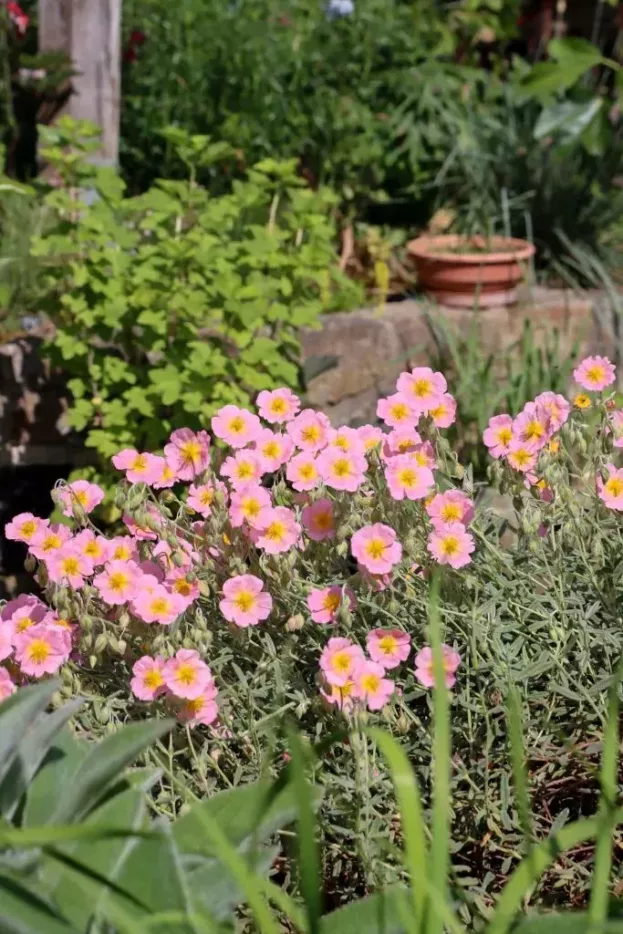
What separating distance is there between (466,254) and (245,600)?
278cm

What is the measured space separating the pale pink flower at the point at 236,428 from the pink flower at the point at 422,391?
243 millimetres

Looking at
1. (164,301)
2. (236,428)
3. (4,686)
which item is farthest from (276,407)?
(164,301)

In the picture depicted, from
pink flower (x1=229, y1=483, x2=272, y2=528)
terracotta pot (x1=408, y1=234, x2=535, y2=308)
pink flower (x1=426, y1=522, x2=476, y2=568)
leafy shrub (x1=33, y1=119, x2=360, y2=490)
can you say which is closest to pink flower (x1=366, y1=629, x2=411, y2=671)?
pink flower (x1=426, y1=522, x2=476, y2=568)

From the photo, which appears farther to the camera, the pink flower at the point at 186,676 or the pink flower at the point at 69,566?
the pink flower at the point at 69,566

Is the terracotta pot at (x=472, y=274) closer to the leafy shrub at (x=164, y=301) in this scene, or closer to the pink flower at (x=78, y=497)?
the leafy shrub at (x=164, y=301)

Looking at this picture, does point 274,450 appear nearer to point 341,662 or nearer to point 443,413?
point 443,413

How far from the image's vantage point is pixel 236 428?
1.73 m

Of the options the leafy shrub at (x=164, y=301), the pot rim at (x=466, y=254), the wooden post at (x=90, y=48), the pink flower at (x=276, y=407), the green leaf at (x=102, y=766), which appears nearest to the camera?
the green leaf at (x=102, y=766)

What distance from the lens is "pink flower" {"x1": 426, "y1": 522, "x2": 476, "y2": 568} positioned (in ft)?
4.83

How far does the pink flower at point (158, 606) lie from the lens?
57.9 inches

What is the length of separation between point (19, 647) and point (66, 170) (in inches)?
78.0

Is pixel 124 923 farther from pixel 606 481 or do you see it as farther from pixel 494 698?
pixel 606 481

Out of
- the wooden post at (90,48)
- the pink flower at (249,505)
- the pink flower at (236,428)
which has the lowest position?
the pink flower at (249,505)

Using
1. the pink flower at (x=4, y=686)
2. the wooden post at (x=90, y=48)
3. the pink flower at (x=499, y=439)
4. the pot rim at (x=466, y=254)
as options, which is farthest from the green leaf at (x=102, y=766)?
the pot rim at (x=466, y=254)
